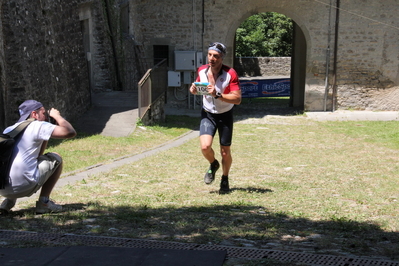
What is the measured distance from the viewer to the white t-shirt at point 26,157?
16.4ft

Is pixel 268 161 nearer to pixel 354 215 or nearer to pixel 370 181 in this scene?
pixel 370 181

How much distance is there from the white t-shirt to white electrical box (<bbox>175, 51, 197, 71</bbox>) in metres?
13.4

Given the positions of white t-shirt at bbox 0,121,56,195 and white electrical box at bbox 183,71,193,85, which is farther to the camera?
white electrical box at bbox 183,71,193,85

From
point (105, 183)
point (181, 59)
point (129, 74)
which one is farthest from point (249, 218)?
point (129, 74)

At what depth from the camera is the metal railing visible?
13266 millimetres

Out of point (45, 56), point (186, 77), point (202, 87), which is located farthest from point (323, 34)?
point (202, 87)

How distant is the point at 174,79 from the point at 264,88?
23.7 ft

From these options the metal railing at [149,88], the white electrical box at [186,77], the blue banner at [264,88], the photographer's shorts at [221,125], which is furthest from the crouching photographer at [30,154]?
the blue banner at [264,88]

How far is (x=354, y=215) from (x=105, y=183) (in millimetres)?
3399

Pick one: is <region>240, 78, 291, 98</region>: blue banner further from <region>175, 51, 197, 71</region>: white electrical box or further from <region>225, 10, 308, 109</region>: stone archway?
<region>175, 51, 197, 71</region>: white electrical box

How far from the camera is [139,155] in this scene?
403 inches

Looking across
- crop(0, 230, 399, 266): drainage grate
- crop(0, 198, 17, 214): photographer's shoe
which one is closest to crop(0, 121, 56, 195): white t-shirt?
crop(0, 198, 17, 214): photographer's shoe

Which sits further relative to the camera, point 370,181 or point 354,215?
point 370,181

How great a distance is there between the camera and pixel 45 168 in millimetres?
5215
